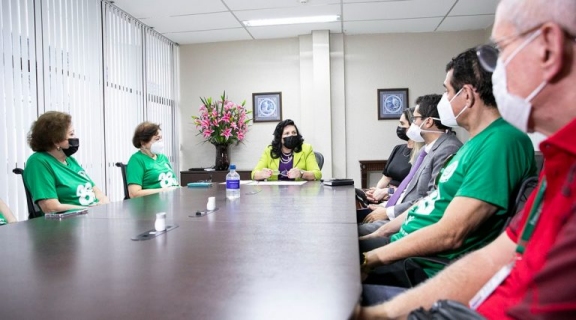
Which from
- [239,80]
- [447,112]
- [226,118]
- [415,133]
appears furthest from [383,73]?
[447,112]

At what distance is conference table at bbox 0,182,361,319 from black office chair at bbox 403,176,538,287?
0.25m

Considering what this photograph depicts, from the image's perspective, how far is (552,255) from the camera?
0.66 m

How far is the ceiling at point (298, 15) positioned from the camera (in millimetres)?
4379

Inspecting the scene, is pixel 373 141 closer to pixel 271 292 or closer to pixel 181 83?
pixel 181 83

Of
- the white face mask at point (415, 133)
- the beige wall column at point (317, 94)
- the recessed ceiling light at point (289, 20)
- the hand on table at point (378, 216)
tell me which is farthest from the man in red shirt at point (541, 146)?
the beige wall column at point (317, 94)

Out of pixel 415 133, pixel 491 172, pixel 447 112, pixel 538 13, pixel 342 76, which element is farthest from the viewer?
pixel 342 76

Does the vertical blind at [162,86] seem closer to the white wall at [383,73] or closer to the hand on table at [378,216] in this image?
the white wall at [383,73]

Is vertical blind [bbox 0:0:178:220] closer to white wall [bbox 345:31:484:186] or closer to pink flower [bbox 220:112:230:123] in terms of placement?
pink flower [bbox 220:112:230:123]

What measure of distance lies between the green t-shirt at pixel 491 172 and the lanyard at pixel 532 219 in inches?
15.5

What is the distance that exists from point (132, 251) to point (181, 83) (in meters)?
5.14

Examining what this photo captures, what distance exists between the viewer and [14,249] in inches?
51.0

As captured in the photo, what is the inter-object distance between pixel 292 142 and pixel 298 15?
6.05 feet

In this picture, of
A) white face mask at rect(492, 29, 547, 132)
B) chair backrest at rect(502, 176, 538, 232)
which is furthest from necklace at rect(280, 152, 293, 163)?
white face mask at rect(492, 29, 547, 132)

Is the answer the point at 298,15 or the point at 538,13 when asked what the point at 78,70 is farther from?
the point at 538,13
